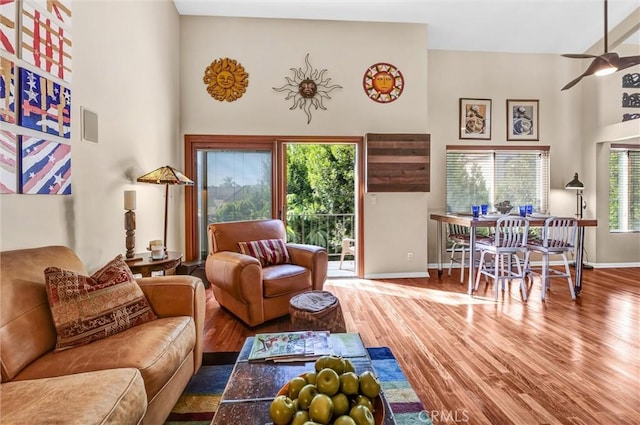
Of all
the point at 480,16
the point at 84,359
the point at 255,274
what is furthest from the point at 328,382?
the point at 480,16

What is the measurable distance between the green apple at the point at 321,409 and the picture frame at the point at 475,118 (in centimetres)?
522

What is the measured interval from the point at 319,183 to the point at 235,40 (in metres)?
2.74

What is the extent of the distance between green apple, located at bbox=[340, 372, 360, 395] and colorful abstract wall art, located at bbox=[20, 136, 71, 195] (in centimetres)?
200

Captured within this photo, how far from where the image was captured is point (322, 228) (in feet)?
19.6

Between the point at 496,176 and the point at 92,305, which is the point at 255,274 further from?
the point at 496,176

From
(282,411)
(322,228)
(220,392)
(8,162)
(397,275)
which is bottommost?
(220,392)

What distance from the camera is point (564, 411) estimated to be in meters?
1.77

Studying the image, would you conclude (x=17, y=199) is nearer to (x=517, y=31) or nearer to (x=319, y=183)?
(x=319, y=183)

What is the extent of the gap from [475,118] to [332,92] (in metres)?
2.46

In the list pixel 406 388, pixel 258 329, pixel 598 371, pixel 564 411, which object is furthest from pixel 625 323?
pixel 258 329

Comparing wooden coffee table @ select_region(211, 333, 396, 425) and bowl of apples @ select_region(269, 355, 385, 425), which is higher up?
bowl of apples @ select_region(269, 355, 385, 425)

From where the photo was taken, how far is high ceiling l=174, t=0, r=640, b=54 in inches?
165

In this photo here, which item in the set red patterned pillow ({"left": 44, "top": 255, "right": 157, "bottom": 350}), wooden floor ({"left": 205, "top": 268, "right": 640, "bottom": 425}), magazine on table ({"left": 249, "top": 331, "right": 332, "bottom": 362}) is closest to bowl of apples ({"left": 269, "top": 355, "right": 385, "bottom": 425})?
magazine on table ({"left": 249, "top": 331, "right": 332, "bottom": 362})

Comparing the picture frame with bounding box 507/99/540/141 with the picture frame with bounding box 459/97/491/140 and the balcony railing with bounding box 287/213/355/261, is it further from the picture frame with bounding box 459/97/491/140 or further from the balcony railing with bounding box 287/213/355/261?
the balcony railing with bounding box 287/213/355/261
